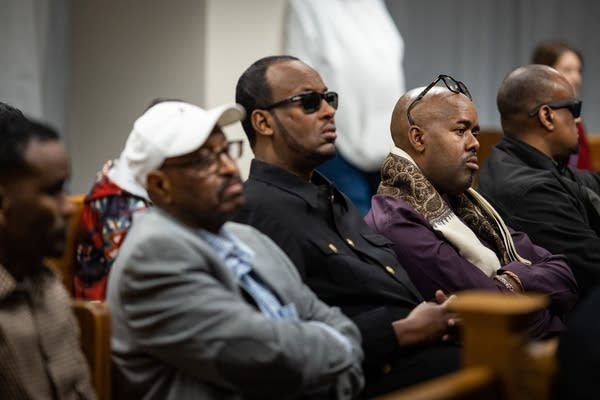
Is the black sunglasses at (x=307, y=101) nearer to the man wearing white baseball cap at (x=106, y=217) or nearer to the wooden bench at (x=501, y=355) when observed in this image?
the man wearing white baseball cap at (x=106, y=217)

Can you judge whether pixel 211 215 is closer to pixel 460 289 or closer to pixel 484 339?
pixel 484 339

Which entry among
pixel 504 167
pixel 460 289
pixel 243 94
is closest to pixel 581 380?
pixel 460 289

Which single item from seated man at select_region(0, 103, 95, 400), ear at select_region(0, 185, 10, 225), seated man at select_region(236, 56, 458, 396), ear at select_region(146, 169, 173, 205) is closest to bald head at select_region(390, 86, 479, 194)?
seated man at select_region(236, 56, 458, 396)

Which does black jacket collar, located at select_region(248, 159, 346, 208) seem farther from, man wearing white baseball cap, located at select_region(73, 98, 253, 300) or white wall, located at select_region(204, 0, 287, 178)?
white wall, located at select_region(204, 0, 287, 178)

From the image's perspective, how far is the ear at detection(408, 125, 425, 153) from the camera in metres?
3.17

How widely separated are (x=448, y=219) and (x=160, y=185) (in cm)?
110

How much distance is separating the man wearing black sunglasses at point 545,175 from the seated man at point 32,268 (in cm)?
187

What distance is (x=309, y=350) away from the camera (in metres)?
2.13

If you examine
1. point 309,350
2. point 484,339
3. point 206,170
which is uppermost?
point 206,170

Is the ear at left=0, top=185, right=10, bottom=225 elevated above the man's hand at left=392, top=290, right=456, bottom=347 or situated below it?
above

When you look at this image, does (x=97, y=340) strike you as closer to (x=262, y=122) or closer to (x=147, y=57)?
(x=262, y=122)

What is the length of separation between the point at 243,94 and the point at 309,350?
0.99 meters

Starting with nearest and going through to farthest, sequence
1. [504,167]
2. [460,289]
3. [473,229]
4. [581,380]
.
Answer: [581,380]
[460,289]
[473,229]
[504,167]

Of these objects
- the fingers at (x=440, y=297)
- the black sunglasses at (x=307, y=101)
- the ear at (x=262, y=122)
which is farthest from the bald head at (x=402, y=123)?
the fingers at (x=440, y=297)
